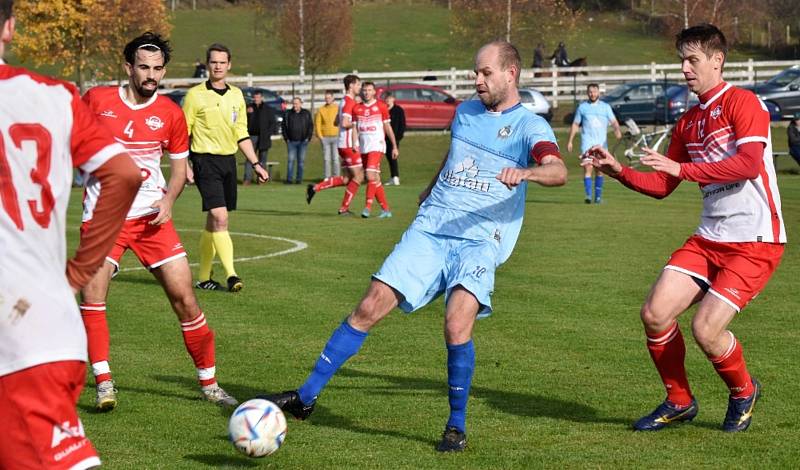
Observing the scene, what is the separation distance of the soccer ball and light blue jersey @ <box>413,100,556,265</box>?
1329 millimetres

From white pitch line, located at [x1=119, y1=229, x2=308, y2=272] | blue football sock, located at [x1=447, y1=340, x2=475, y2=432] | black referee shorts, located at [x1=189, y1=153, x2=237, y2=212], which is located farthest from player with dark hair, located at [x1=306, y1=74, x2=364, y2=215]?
blue football sock, located at [x1=447, y1=340, x2=475, y2=432]

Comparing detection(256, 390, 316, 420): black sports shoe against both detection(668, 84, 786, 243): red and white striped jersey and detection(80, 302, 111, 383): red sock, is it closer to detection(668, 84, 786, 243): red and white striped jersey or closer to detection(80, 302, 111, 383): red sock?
detection(80, 302, 111, 383): red sock

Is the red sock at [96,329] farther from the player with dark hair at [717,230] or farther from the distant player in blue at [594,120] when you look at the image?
the distant player in blue at [594,120]

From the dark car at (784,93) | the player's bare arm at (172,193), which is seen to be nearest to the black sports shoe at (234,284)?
the player's bare arm at (172,193)

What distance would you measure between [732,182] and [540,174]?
1245mm

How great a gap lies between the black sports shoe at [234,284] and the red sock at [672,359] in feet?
20.6

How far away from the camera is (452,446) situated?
6113mm

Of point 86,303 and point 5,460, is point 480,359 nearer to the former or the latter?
point 86,303

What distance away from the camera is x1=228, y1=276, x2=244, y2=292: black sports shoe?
12.2 metres

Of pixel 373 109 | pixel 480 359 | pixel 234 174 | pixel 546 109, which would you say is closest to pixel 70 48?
pixel 546 109

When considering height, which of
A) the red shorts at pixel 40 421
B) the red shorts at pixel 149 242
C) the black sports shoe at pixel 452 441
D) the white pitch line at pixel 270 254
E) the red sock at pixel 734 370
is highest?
the red shorts at pixel 40 421

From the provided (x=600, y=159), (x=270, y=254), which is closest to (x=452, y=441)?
(x=600, y=159)

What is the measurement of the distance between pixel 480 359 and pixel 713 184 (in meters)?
2.70

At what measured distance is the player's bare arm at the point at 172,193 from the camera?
7.22 metres
